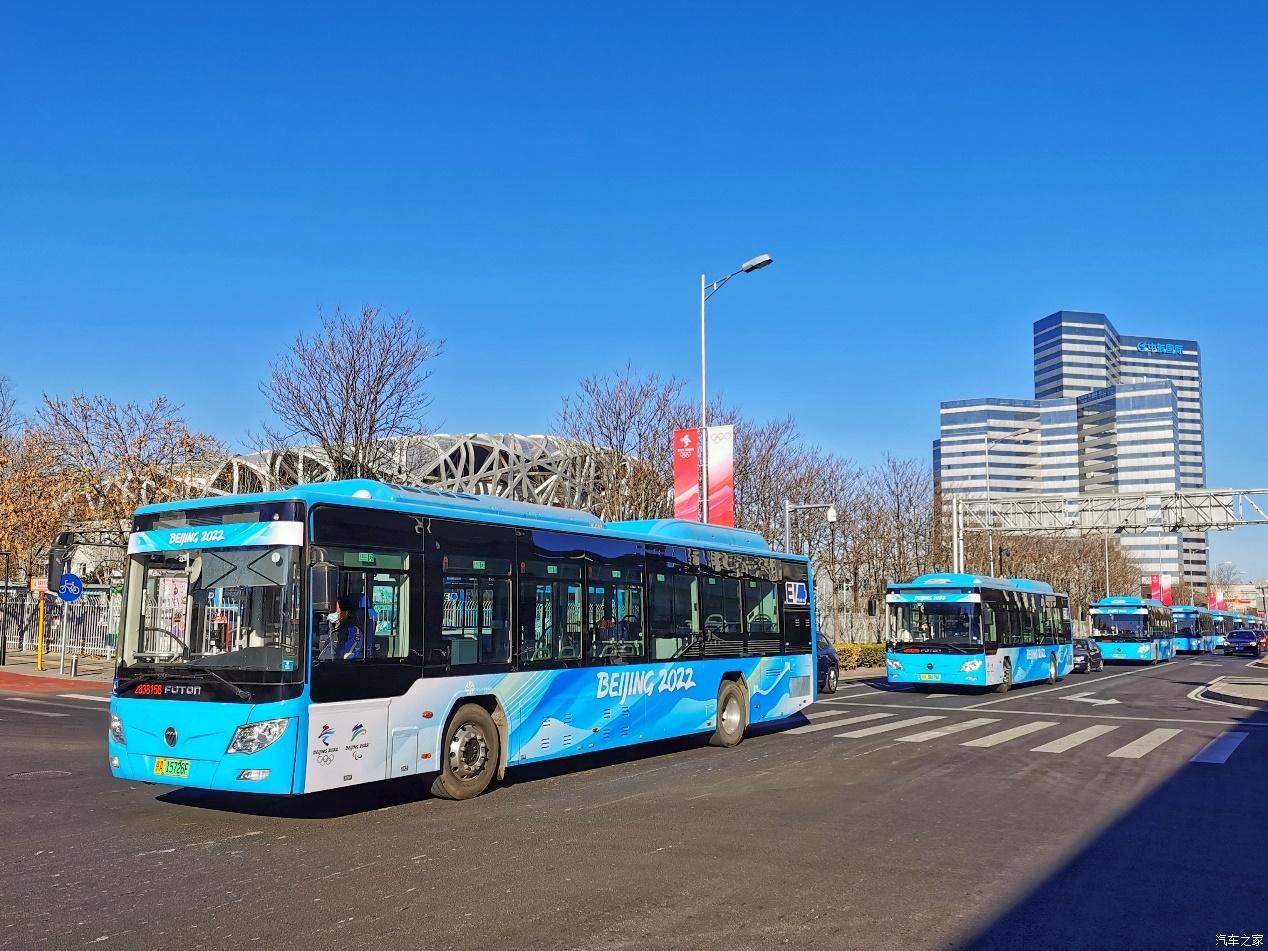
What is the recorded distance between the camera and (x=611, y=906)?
6883mm

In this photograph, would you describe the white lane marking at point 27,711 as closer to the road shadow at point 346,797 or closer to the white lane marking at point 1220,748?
the road shadow at point 346,797

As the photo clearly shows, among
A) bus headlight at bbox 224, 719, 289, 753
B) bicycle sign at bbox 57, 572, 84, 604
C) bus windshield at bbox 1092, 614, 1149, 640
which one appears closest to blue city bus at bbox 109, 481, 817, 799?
bus headlight at bbox 224, 719, 289, 753

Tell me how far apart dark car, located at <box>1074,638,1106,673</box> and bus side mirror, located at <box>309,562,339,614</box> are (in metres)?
38.3

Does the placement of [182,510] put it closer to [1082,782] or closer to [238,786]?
[238,786]

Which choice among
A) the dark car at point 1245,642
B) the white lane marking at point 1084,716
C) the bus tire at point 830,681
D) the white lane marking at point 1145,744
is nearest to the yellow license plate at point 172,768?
the white lane marking at point 1145,744

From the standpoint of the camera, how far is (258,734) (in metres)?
9.06

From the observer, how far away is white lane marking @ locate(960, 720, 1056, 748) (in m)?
16.6

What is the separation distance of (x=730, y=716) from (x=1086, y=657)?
31450 mm

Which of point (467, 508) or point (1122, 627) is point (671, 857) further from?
point (1122, 627)

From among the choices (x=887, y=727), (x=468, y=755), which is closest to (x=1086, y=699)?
(x=887, y=727)

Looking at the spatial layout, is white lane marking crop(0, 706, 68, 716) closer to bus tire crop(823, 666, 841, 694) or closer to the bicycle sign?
the bicycle sign

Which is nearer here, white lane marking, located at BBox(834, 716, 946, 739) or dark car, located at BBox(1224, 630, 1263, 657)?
white lane marking, located at BBox(834, 716, 946, 739)

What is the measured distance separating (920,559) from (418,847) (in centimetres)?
4662

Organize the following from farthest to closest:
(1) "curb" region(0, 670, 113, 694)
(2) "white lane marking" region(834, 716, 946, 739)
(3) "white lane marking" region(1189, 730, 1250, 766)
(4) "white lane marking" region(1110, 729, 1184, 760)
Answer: (1) "curb" region(0, 670, 113, 694), (2) "white lane marking" region(834, 716, 946, 739), (4) "white lane marking" region(1110, 729, 1184, 760), (3) "white lane marking" region(1189, 730, 1250, 766)
